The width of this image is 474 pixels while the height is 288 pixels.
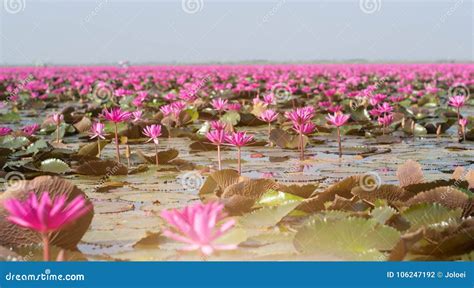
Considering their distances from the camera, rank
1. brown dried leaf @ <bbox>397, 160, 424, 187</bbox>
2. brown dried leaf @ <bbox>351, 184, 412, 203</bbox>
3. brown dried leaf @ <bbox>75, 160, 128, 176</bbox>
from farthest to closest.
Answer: brown dried leaf @ <bbox>75, 160, 128, 176</bbox> < brown dried leaf @ <bbox>397, 160, 424, 187</bbox> < brown dried leaf @ <bbox>351, 184, 412, 203</bbox>

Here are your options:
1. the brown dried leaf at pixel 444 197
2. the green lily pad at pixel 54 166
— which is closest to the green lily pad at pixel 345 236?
the brown dried leaf at pixel 444 197

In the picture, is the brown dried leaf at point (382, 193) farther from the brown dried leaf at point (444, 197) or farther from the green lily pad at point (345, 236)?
the green lily pad at point (345, 236)

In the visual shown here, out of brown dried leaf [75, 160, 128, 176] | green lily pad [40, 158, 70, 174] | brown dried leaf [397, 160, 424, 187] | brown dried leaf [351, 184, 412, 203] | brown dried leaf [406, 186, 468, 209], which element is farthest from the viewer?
green lily pad [40, 158, 70, 174]

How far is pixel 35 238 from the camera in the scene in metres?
1.99

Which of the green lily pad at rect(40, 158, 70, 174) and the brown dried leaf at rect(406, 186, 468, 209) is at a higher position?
the brown dried leaf at rect(406, 186, 468, 209)

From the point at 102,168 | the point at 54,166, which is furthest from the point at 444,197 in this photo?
the point at 54,166

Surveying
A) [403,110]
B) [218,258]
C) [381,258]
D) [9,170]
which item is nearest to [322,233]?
[381,258]

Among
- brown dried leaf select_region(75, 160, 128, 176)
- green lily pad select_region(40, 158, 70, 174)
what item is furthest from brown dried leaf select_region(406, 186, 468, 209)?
green lily pad select_region(40, 158, 70, 174)

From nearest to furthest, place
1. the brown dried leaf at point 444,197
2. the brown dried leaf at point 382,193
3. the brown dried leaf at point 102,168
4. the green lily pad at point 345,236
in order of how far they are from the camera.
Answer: the green lily pad at point 345,236 → the brown dried leaf at point 444,197 → the brown dried leaf at point 382,193 → the brown dried leaf at point 102,168

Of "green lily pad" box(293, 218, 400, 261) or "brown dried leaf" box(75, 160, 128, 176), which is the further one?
"brown dried leaf" box(75, 160, 128, 176)

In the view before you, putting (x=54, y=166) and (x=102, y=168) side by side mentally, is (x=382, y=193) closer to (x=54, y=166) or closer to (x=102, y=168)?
(x=102, y=168)

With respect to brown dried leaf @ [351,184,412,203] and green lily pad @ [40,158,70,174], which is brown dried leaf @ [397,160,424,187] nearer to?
brown dried leaf @ [351,184,412,203]

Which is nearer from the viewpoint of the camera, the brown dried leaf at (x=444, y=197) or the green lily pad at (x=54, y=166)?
the brown dried leaf at (x=444, y=197)

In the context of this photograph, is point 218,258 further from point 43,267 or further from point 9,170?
point 9,170
